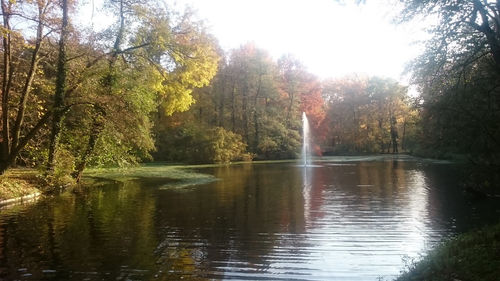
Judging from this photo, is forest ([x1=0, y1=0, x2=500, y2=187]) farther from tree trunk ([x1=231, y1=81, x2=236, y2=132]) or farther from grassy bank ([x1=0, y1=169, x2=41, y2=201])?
tree trunk ([x1=231, y1=81, x2=236, y2=132])

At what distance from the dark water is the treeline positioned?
24253 millimetres

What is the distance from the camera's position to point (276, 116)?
52.1 metres

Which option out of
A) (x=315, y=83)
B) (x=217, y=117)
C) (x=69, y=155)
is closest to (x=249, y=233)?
(x=69, y=155)

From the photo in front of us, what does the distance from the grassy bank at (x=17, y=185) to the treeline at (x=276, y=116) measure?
25954mm

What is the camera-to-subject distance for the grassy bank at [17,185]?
46.7 feet

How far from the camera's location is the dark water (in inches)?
269

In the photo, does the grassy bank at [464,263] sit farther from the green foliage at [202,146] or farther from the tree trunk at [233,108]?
the tree trunk at [233,108]

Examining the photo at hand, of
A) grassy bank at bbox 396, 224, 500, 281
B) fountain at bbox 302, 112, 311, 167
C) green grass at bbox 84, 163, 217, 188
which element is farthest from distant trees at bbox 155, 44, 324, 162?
grassy bank at bbox 396, 224, 500, 281

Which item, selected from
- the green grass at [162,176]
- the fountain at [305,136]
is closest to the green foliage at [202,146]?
the fountain at [305,136]

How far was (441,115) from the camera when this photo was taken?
14508 mm

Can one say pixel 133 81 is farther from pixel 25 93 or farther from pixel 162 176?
pixel 162 176

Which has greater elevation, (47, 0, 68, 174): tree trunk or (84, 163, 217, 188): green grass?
(47, 0, 68, 174): tree trunk

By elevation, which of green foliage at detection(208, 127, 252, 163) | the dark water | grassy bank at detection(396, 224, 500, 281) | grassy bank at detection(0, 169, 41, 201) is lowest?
the dark water

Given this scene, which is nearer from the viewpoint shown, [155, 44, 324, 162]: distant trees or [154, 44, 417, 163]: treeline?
[154, 44, 417, 163]: treeline
